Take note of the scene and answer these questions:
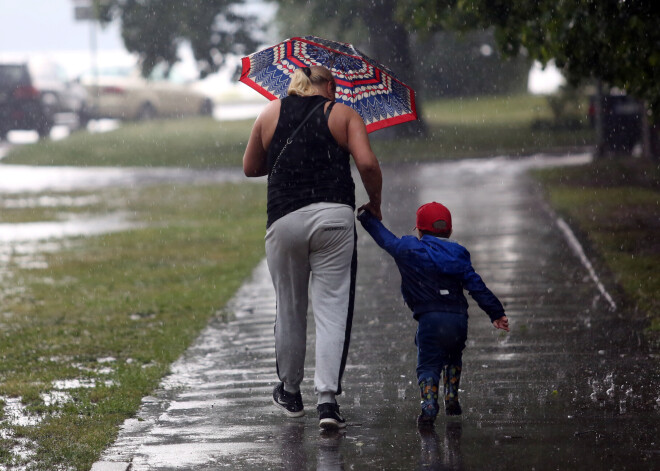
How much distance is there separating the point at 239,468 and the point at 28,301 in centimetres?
557

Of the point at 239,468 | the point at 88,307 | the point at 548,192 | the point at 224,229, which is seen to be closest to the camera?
the point at 239,468

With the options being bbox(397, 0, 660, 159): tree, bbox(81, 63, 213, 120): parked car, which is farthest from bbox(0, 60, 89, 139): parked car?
bbox(397, 0, 660, 159): tree

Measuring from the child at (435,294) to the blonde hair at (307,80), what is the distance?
2.14 feet

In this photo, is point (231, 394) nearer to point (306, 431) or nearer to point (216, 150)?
point (306, 431)

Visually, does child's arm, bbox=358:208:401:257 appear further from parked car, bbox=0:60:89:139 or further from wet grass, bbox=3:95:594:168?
parked car, bbox=0:60:89:139

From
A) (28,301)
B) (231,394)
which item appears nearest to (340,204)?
(231,394)

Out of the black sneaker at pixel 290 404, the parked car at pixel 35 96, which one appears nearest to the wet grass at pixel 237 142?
the parked car at pixel 35 96

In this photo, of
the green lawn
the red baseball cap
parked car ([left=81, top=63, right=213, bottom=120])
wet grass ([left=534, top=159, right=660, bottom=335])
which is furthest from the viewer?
parked car ([left=81, top=63, right=213, bottom=120])

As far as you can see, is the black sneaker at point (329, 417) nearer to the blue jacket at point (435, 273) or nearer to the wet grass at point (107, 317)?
the blue jacket at point (435, 273)

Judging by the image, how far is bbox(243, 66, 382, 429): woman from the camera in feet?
17.3

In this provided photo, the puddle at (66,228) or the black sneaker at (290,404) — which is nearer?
the black sneaker at (290,404)

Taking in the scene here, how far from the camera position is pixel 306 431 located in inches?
215

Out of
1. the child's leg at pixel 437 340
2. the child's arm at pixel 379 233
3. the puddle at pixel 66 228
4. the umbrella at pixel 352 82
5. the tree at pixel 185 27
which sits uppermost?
Result: the tree at pixel 185 27

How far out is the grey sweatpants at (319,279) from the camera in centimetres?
531
